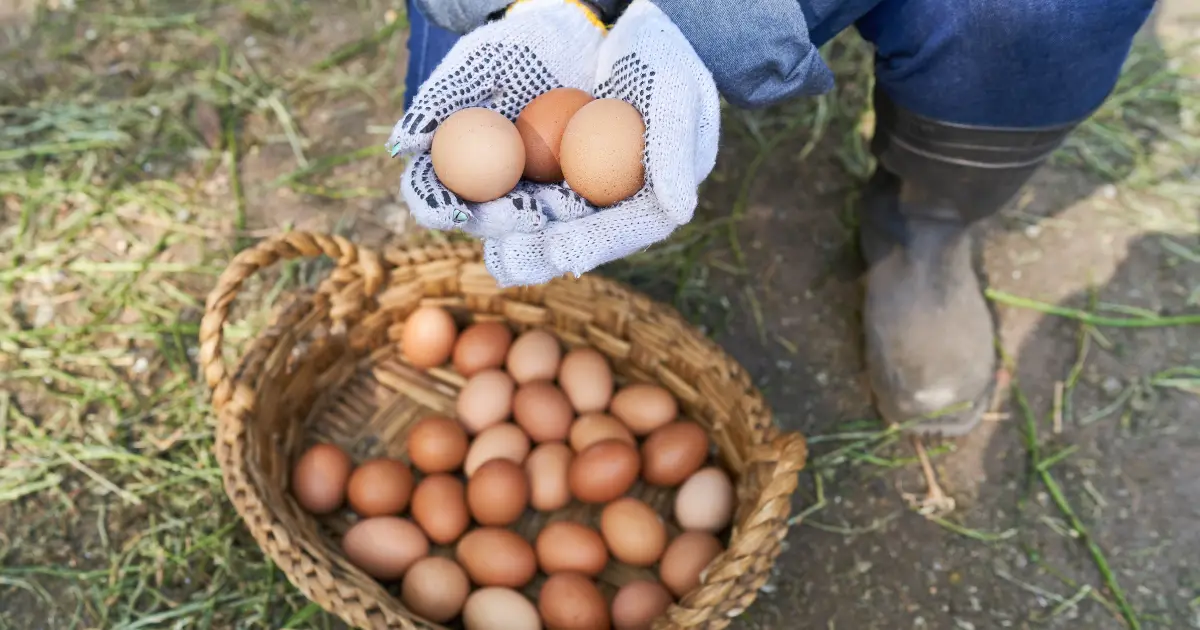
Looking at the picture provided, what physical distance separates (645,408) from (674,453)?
0.38 ft

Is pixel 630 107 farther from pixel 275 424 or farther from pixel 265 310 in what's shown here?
pixel 265 310

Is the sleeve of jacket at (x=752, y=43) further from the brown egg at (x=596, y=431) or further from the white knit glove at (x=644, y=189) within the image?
the brown egg at (x=596, y=431)

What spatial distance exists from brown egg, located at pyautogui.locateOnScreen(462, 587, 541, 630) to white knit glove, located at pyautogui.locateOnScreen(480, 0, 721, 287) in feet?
1.85

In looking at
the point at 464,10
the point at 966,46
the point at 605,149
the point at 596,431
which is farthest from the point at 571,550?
the point at 966,46

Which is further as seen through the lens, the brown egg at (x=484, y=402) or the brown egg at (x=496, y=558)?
the brown egg at (x=484, y=402)

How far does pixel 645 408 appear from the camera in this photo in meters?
1.82

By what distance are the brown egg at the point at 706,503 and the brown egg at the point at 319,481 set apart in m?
0.64

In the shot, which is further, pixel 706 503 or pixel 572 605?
pixel 706 503

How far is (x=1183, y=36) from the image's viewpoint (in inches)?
106

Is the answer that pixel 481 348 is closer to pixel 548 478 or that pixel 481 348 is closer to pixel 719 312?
pixel 548 478

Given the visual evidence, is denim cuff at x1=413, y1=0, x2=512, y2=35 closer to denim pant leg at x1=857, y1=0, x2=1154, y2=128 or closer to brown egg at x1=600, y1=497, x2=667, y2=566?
denim pant leg at x1=857, y1=0, x2=1154, y2=128

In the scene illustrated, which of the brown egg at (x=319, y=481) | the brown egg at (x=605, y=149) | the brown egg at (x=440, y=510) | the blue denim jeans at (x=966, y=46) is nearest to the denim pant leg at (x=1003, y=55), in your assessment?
the blue denim jeans at (x=966, y=46)

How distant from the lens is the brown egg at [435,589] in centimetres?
160

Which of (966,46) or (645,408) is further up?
(966,46)
